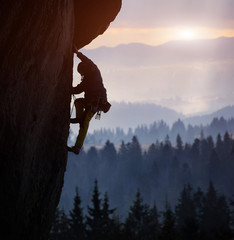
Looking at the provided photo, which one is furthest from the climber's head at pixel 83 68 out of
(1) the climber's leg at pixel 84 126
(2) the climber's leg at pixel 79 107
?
(1) the climber's leg at pixel 84 126

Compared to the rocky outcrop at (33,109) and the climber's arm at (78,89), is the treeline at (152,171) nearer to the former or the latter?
the climber's arm at (78,89)

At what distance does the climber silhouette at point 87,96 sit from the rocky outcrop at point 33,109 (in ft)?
2.97

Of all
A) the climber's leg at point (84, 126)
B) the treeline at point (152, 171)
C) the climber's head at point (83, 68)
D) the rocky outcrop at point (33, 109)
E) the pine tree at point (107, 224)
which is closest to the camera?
the rocky outcrop at point (33, 109)

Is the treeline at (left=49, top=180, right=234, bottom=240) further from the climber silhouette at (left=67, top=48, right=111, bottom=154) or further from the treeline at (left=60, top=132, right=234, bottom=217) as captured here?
the treeline at (left=60, top=132, right=234, bottom=217)

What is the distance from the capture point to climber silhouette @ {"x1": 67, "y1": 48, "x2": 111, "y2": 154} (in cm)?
1258

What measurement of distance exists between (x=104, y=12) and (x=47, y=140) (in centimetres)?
447

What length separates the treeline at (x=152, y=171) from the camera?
14638 cm

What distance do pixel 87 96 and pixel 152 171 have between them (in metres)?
149

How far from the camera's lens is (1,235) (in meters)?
9.23

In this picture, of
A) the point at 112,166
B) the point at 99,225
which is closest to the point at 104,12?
the point at 99,225

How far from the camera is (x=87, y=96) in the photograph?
12.7 metres

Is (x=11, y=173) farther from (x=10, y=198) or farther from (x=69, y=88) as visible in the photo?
(x=69, y=88)

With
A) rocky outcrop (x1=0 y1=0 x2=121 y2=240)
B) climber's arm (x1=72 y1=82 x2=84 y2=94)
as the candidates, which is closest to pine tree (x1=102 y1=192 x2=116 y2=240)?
climber's arm (x1=72 y1=82 x2=84 y2=94)

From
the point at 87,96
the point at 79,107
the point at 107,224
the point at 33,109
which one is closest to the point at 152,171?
the point at 107,224
